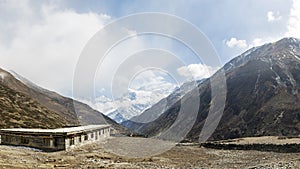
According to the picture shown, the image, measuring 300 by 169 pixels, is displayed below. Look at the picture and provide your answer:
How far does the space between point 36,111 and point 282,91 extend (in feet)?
457

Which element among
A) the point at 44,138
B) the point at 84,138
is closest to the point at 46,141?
the point at 44,138

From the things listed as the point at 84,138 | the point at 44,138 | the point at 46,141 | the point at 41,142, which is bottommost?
the point at 41,142

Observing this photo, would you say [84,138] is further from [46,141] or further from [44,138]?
[44,138]

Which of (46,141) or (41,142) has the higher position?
(46,141)

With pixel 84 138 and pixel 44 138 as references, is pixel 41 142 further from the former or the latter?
pixel 84 138

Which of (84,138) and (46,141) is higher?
(84,138)

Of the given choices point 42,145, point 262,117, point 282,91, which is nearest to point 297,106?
point 262,117

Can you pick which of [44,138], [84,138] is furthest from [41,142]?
[84,138]

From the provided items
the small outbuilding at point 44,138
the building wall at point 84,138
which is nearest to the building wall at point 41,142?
the small outbuilding at point 44,138

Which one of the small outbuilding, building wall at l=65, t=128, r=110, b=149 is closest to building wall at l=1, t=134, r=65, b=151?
the small outbuilding

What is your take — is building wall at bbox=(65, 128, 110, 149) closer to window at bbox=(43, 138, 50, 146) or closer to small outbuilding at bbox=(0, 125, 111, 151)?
small outbuilding at bbox=(0, 125, 111, 151)

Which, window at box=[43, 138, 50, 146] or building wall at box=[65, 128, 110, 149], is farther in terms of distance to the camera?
building wall at box=[65, 128, 110, 149]

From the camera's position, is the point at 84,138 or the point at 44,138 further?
the point at 84,138

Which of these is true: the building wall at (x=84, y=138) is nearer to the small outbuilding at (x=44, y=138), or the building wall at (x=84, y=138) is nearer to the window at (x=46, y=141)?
the small outbuilding at (x=44, y=138)
